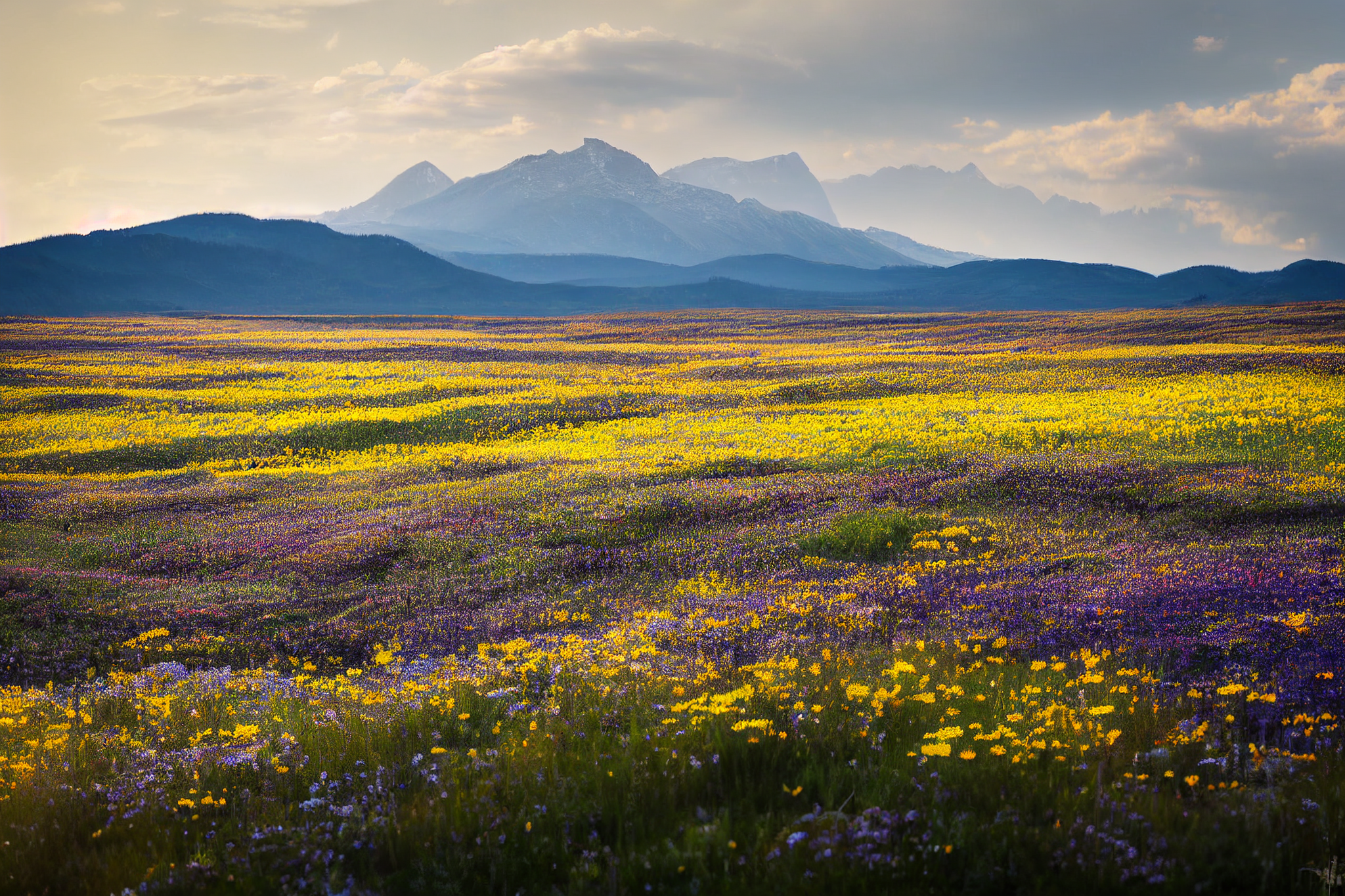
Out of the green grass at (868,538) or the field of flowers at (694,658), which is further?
the green grass at (868,538)

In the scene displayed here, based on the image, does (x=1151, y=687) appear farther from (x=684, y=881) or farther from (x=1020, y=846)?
(x=684, y=881)

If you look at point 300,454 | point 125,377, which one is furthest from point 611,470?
point 125,377

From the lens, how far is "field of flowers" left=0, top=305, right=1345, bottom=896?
4996 mm

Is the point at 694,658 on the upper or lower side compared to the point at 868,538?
upper

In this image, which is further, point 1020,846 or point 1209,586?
point 1209,586

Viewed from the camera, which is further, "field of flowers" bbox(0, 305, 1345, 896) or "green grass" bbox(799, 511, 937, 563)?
"green grass" bbox(799, 511, 937, 563)

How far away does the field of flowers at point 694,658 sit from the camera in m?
5.00

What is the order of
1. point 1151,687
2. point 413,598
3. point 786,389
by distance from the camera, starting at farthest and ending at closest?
point 786,389
point 413,598
point 1151,687

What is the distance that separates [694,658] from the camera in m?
9.28

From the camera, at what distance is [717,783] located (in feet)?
19.1

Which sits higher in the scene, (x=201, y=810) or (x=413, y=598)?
(x=201, y=810)

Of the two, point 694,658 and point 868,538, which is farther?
point 868,538

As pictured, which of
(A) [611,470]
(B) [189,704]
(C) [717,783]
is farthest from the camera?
(A) [611,470]

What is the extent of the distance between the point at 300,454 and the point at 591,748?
2970 centimetres
